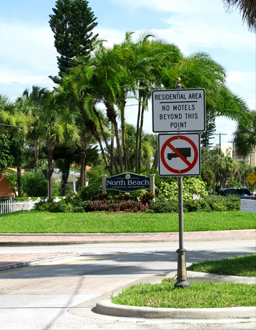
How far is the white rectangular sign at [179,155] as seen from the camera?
7148mm

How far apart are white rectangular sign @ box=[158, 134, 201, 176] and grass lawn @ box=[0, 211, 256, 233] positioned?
12141 millimetres

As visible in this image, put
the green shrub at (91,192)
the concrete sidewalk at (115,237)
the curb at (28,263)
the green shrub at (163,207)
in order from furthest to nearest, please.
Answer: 1. the green shrub at (91,192)
2. the green shrub at (163,207)
3. the concrete sidewalk at (115,237)
4. the curb at (28,263)

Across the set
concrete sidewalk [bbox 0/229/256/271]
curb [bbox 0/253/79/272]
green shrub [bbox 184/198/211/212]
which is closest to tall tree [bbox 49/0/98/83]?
green shrub [bbox 184/198/211/212]

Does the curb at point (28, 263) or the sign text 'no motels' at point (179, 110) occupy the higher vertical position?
the sign text 'no motels' at point (179, 110)

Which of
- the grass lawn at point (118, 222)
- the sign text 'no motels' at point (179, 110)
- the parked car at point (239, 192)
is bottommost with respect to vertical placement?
the grass lawn at point (118, 222)

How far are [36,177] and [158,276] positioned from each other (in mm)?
40338

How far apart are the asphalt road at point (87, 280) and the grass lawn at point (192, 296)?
415 millimetres

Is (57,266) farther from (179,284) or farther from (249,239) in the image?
(249,239)

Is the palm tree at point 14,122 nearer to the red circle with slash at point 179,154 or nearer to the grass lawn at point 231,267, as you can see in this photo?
the grass lawn at point 231,267

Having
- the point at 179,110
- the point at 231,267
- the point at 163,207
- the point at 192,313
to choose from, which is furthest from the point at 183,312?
the point at 163,207

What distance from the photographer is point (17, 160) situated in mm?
37812

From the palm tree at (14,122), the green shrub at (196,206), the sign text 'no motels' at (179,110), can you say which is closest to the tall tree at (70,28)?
the palm tree at (14,122)

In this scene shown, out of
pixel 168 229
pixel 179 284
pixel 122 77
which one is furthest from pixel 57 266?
pixel 122 77

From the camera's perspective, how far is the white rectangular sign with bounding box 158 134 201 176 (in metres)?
7.15
